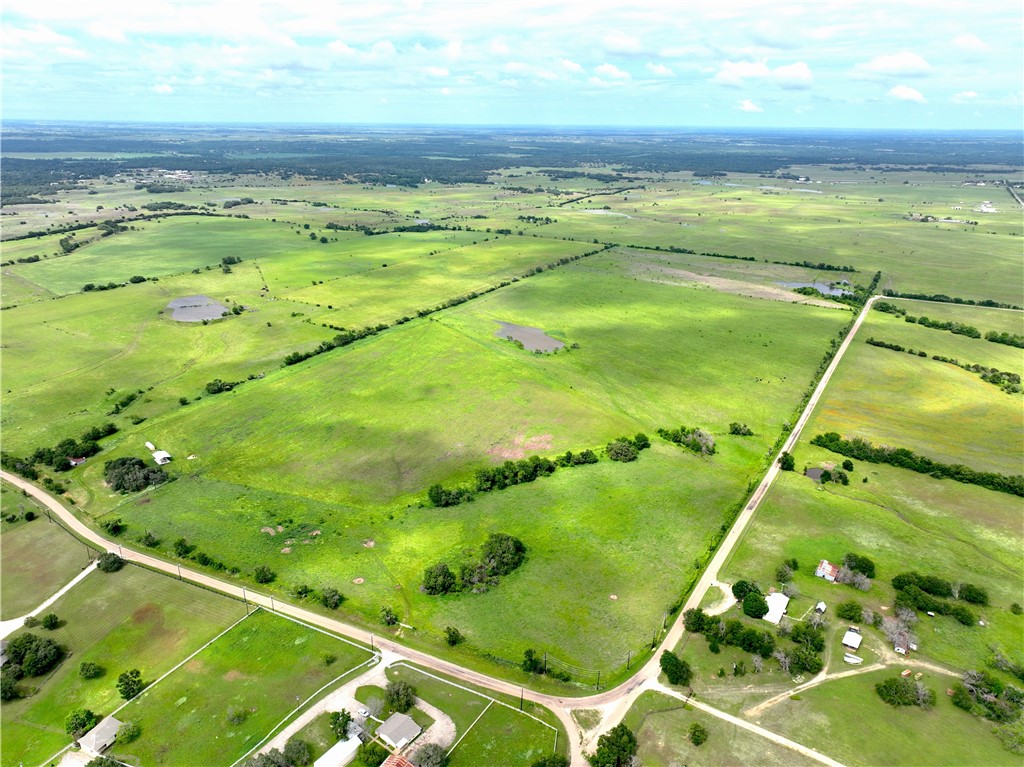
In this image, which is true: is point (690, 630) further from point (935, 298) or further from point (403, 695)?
point (935, 298)

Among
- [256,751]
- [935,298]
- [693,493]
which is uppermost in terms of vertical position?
[935,298]

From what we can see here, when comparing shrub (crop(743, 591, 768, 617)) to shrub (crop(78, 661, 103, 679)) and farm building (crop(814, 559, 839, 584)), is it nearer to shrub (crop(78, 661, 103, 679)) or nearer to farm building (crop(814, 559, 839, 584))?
farm building (crop(814, 559, 839, 584))

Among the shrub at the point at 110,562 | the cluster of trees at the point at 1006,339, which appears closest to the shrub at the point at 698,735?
the shrub at the point at 110,562

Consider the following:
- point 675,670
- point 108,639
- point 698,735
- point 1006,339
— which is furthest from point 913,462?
point 108,639

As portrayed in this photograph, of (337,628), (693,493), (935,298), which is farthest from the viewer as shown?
(935,298)

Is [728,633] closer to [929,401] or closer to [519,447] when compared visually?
[519,447]

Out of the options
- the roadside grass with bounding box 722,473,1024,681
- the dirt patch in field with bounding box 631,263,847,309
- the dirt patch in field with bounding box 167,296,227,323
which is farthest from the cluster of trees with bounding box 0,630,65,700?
the dirt patch in field with bounding box 631,263,847,309

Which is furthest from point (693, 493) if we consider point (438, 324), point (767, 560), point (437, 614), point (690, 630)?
point (438, 324)
